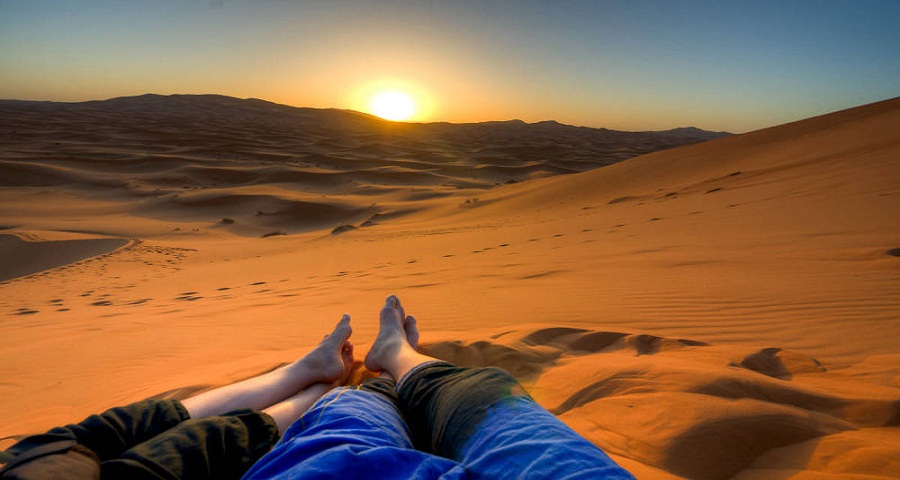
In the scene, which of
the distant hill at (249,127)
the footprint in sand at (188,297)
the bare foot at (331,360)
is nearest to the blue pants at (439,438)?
the bare foot at (331,360)

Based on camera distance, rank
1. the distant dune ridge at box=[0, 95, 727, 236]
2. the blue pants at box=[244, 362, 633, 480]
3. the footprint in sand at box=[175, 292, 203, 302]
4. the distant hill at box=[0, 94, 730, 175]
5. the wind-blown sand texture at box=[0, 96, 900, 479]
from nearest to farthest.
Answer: the blue pants at box=[244, 362, 633, 480] < the wind-blown sand texture at box=[0, 96, 900, 479] < the footprint in sand at box=[175, 292, 203, 302] < the distant dune ridge at box=[0, 95, 727, 236] < the distant hill at box=[0, 94, 730, 175]

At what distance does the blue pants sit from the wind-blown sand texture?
0.48 m

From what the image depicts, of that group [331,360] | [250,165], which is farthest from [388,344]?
[250,165]

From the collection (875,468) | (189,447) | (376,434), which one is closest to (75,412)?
(189,447)

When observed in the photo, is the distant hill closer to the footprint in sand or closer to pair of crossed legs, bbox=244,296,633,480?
the footprint in sand

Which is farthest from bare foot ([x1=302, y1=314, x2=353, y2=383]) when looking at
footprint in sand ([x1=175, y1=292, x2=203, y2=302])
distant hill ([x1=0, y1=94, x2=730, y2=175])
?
distant hill ([x1=0, y1=94, x2=730, y2=175])

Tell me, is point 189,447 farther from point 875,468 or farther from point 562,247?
point 562,247

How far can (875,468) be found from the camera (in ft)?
4.01

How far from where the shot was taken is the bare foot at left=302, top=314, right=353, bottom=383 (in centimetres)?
207

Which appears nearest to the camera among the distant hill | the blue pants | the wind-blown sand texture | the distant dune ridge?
the blue pants

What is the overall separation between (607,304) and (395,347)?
5.32 feet

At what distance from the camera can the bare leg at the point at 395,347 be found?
6.29 ft

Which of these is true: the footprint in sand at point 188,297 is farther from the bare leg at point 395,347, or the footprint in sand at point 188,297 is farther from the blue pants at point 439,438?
the blue pants at point 439,438

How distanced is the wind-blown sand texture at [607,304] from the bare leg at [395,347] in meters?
0.18
